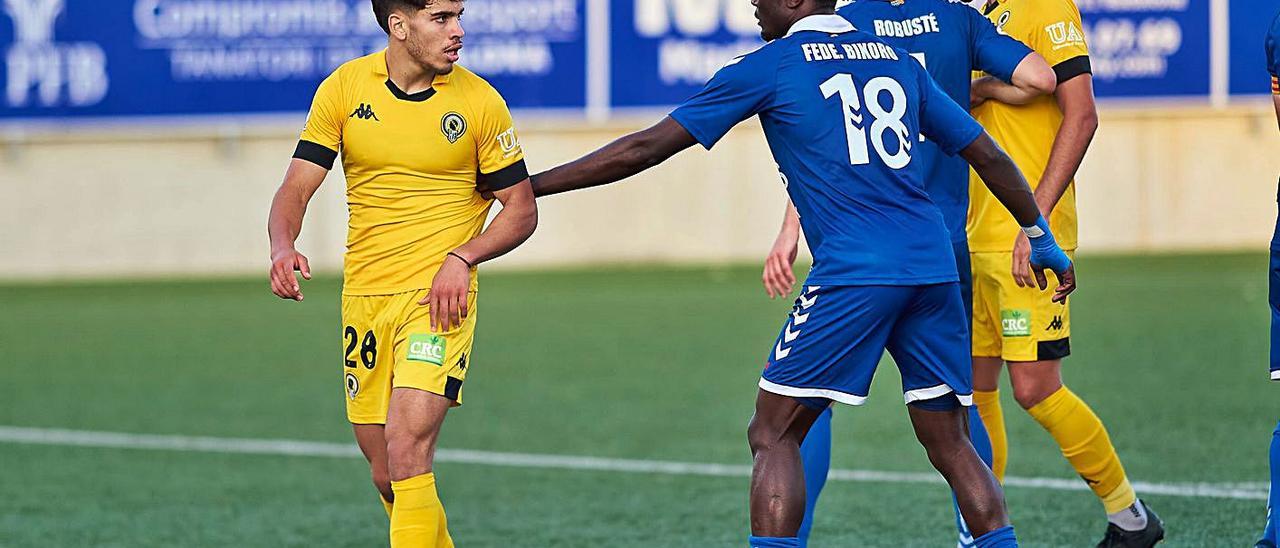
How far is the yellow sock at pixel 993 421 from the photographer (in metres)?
6.04

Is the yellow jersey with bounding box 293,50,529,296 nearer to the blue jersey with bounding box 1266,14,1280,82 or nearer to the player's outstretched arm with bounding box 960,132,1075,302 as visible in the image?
the player's outstretched arm with bounding box 960,132,1075,302

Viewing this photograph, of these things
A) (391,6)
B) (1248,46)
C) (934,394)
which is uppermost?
(1248,46)

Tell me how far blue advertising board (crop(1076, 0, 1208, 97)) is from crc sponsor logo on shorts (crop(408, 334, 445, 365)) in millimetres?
14141

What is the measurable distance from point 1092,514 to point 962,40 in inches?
83.6

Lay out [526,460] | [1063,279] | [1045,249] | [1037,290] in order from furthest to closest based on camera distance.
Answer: [526,460] → [1037,290] → [1063,279] → [1045,249]

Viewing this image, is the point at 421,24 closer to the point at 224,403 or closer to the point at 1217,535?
the point at 1217,535

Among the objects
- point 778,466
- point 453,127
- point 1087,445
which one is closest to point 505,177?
point 453,127

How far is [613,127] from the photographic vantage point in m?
18.7

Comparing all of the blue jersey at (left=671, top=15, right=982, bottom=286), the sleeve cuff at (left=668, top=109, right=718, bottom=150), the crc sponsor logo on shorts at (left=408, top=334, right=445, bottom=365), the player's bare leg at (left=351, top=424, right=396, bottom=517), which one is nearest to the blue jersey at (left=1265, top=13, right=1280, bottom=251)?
the blue jersey at (left=671, top=15, right=982, bottom=286)

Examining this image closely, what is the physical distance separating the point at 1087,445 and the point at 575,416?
4.17 meters

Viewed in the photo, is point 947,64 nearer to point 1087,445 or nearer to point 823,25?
point 823,25

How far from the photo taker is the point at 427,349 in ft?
17.1

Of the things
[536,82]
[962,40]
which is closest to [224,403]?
[962,40]

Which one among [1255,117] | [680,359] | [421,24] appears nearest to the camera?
[421,24]
